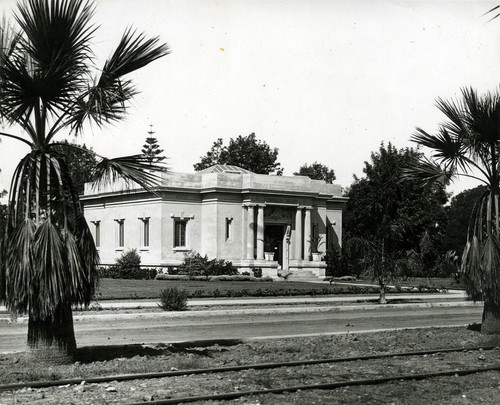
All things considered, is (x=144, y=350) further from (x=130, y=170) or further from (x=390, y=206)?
(x=390, y=206)

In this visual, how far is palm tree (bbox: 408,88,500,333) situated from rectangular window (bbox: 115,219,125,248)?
114 feet

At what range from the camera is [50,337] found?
10633 millimetres

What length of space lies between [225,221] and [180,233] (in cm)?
302

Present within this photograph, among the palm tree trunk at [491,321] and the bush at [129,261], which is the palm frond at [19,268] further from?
the bush at [129,261]

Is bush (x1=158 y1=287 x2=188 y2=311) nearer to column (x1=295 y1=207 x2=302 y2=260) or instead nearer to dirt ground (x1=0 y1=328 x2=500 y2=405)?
dirt ground (x1=0 y1=328 x2=500 y2=405)

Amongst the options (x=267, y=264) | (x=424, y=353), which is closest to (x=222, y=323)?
(x=424, y=353)

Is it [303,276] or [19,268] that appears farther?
[303,276]

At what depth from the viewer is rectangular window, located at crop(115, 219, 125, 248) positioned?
48.1 meters

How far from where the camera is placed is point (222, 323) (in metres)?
18.7

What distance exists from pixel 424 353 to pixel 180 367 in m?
4.65

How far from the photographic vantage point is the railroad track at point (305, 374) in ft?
29.6

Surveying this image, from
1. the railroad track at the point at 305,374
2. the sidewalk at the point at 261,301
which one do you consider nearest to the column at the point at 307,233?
the sidewalk at the point at 261,301

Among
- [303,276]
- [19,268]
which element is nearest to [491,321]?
[19,268]

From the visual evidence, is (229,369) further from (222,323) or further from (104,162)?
(222,323)
